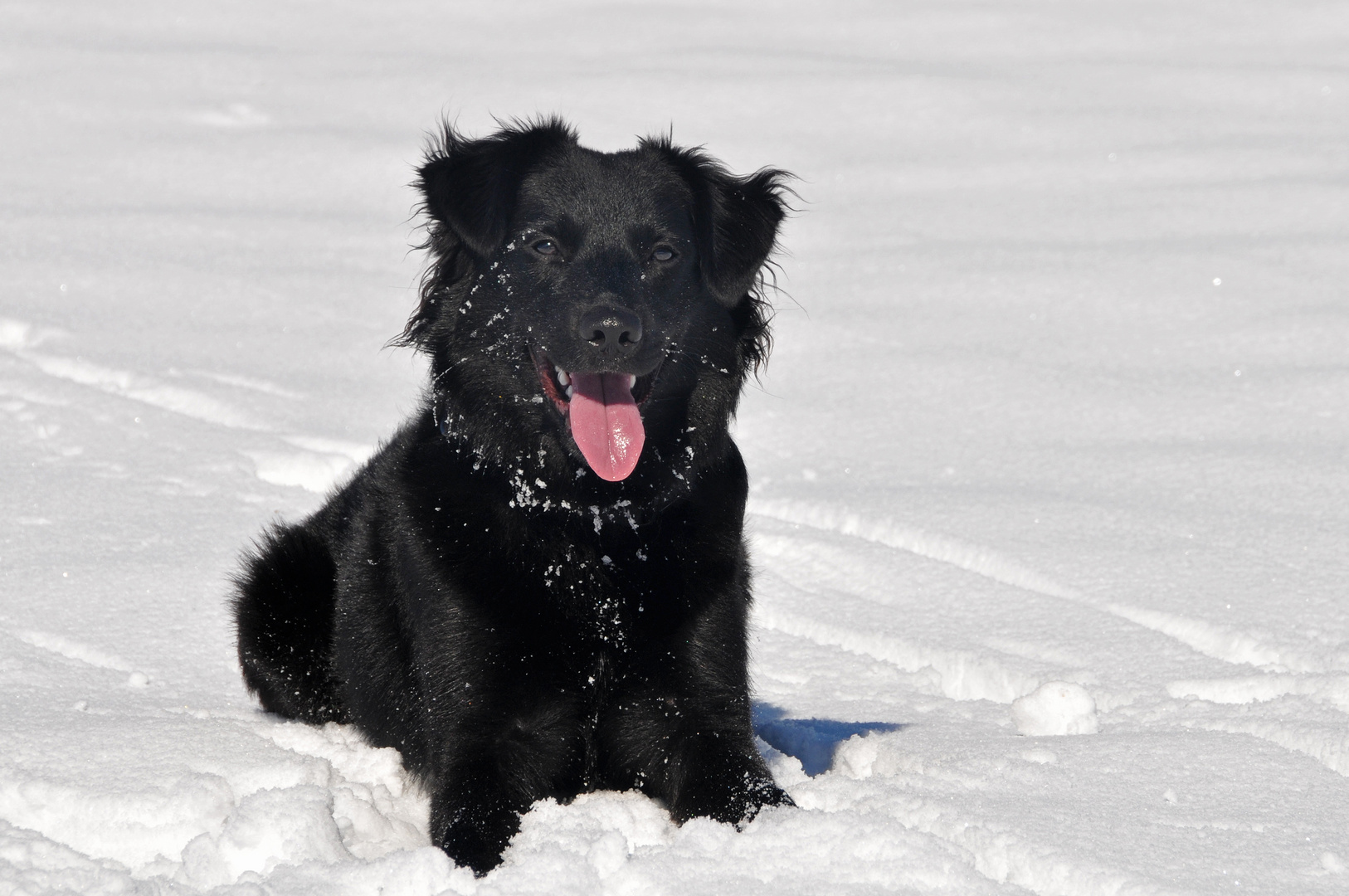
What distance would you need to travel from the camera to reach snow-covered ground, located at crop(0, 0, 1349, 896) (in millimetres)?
3037

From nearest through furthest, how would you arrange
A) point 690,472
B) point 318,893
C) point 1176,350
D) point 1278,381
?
point 318,893
point 690,472
point 1278,381
point 1176,350

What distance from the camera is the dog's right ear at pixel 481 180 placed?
11.8 ft

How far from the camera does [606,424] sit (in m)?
3.43

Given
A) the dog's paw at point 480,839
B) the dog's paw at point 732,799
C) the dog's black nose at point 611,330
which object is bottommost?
the dog's paw at point 480,839

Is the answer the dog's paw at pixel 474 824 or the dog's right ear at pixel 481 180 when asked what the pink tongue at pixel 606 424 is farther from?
the dog's paw at pixel 474 824

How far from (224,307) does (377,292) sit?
0.93 meters

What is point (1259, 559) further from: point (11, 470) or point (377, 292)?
point (377, 292)

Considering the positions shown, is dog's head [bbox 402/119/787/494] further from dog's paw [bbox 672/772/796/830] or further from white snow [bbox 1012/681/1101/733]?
white snow [bbox 1012/681/1101/733]

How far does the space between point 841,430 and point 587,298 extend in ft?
10.7

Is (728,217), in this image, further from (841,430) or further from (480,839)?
(841,430)

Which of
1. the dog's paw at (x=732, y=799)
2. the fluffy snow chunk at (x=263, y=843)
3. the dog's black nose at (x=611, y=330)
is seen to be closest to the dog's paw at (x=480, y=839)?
the fluffy snow chunk at (x=263, y=843)

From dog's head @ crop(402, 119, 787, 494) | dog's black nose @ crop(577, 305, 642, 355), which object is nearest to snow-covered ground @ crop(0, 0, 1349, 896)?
dog's head @ crop(402, 119, 787, 494)

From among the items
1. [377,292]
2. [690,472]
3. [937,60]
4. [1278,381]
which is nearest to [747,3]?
[937,60]

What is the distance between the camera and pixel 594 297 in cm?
339
